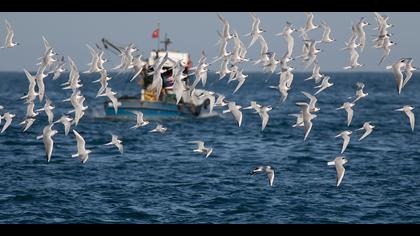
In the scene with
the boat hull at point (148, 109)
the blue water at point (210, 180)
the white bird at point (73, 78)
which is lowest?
the blue water at point (210, 180)

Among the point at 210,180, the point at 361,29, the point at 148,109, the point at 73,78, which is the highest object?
the point at 361,29

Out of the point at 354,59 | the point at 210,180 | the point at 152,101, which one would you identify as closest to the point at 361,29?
the point at 354,59

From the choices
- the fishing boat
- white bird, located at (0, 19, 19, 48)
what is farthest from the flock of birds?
the fishing boat

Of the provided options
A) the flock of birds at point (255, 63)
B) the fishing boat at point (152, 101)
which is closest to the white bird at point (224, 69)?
the flock of birds at point (255, 63)

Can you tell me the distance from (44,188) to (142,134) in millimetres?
27405

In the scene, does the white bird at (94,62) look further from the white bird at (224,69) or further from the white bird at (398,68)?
the white bird at (398,68)

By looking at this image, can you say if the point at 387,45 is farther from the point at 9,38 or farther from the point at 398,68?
the point at 9,38

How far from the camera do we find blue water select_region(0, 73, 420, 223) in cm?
3972

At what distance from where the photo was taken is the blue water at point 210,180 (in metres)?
39.7

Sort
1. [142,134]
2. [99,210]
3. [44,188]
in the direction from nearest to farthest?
[99,210], [44,188], [142,134]

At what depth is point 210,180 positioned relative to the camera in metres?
47.2

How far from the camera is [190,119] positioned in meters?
82.6
